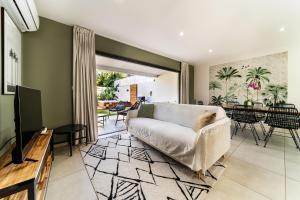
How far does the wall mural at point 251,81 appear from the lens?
3.73m

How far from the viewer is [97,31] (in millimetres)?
2904

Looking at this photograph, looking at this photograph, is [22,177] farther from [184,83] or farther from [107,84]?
[107,84]

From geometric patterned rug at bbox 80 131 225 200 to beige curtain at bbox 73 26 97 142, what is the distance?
61 centimetres

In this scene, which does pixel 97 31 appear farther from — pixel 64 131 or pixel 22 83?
pixel 64 131

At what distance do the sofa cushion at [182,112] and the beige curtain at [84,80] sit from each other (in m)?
1.54

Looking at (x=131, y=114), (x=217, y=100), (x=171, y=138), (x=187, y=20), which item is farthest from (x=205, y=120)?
(x=217, y=100)

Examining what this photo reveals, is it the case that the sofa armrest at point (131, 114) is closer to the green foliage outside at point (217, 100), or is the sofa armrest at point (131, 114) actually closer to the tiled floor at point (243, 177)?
the tiled floor at point (243, 177)

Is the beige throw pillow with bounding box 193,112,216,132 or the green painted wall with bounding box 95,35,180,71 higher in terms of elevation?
the green painted wall with bounding box 95,35,180,71

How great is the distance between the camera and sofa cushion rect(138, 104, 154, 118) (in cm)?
327

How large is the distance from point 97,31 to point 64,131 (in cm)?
227

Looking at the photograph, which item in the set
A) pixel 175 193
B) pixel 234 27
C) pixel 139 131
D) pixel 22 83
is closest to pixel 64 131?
pixel 22 83

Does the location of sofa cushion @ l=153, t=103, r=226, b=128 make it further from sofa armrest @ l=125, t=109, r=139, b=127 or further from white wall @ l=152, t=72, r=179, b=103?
white wall @ l=152, t=72, r=179, b=103

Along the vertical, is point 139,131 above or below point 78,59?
below

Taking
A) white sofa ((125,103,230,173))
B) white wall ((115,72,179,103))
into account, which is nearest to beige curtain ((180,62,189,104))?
white wall ((115,72,179,103))
